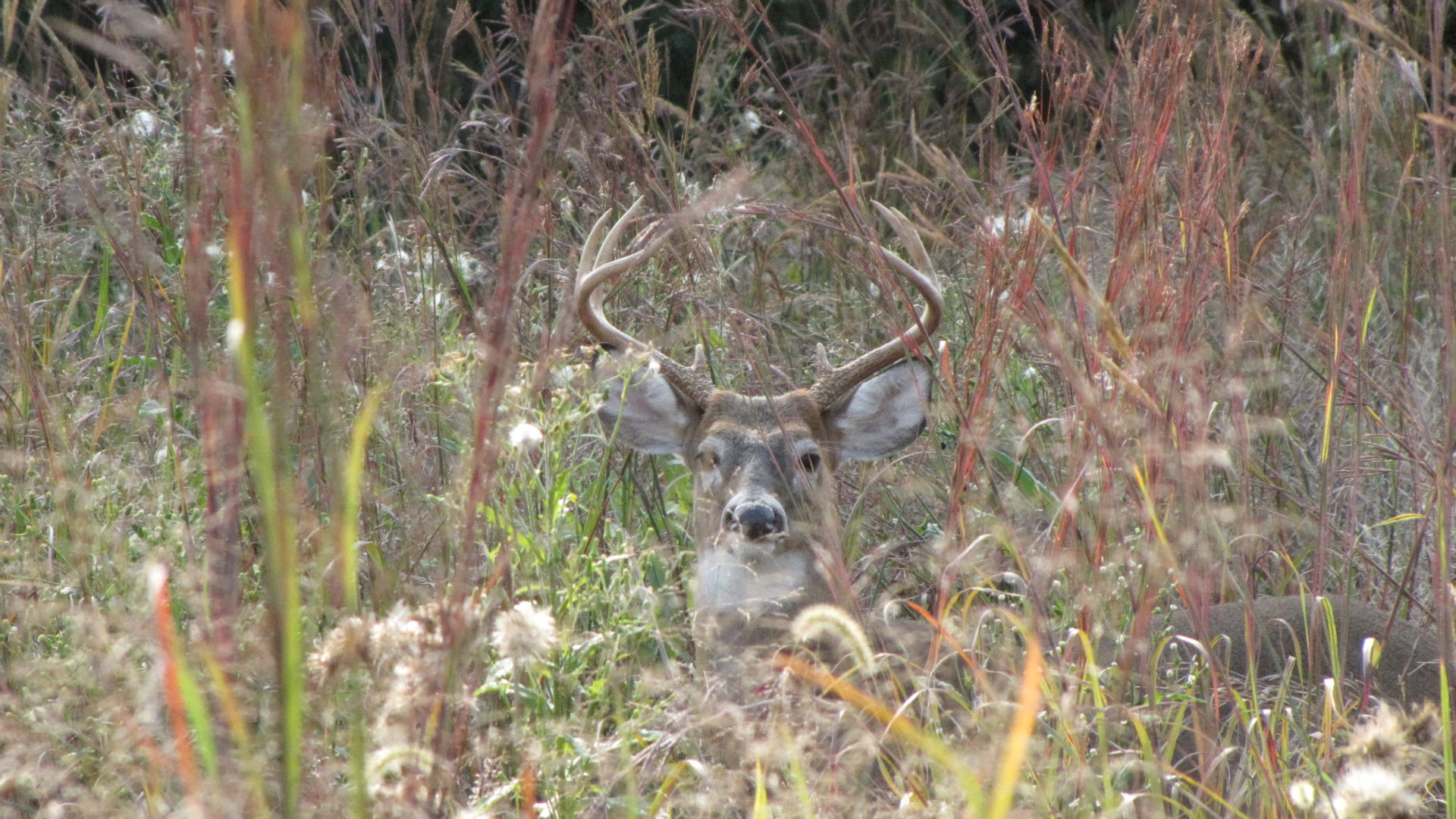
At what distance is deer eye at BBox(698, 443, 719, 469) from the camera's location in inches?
162

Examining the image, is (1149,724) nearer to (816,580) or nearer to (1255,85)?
(816,580)

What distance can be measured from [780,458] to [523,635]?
8.69 ft

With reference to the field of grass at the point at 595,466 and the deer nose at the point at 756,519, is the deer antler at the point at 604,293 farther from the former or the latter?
the deer nose at the point at 756,519

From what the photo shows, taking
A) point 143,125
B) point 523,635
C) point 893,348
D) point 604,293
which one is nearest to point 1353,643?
point 893,348

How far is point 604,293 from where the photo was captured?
4.18 metres

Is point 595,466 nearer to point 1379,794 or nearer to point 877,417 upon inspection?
point 877,417

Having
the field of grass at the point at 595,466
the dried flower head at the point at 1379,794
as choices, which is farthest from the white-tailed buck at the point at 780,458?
the dried flower head at the point at 1379,794

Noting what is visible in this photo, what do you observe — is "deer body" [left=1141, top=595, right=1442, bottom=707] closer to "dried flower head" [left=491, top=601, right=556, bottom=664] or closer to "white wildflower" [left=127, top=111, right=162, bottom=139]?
"dried flower head" [left=491, top=601, right=556, bottom=664]

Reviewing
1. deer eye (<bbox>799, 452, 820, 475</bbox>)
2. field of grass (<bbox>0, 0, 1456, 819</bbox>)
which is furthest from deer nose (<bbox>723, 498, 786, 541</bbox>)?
deer eye (<bbox>799, 452, 820, 475</bbox>)

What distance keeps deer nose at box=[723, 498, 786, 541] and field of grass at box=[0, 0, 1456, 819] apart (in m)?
0.19

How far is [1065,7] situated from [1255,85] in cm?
182

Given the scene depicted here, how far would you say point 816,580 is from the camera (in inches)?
158

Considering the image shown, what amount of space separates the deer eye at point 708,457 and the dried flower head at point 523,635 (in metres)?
2.62

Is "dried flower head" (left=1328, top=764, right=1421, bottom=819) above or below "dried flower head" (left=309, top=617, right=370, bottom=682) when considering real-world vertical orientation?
below
